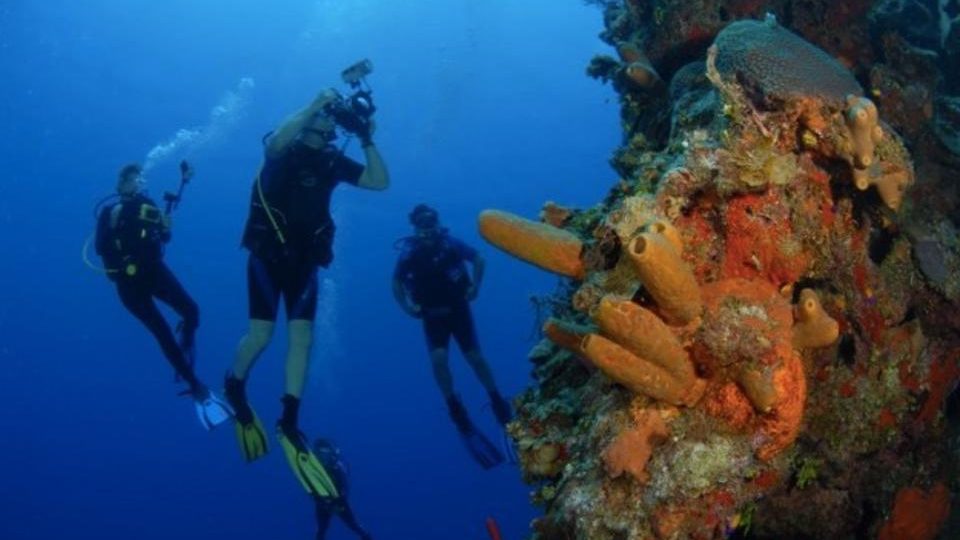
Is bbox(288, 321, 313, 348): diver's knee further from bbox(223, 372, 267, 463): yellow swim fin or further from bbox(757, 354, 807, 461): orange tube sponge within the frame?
bbox(757, 354, 807, 461): orange tube sponge

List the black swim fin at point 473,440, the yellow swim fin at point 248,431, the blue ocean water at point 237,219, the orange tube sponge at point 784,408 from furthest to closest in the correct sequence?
the blue ocean water at point 237,219 < the black swim fin at point 473,440 < the yellow swim fin at point 248,431 < the orange tube sponge at point 784,408

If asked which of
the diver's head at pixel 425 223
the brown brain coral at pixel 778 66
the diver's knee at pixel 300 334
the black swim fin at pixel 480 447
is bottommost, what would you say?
the brown brain coral at pixel 778 66

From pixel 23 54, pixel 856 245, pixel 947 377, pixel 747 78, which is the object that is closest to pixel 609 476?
pixel 856 245

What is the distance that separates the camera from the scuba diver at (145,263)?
9.16 metres

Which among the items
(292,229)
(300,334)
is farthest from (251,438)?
(292,229)

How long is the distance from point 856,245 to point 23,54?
84600mm

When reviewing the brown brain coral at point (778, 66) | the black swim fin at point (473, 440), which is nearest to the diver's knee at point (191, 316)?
the black swim fin at point (473, 440)

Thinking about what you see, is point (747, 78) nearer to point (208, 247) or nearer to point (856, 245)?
point (856, 245)

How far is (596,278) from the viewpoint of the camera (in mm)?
2771

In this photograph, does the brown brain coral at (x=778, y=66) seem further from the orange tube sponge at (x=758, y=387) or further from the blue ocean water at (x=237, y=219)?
the blue ocean water at (x=237, y=219)

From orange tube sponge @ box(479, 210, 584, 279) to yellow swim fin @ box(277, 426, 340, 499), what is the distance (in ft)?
17.3

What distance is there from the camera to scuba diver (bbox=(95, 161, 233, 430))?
9156 mm

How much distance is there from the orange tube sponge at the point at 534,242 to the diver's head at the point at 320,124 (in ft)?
16.8

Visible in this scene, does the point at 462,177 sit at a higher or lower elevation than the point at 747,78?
higher
